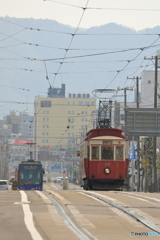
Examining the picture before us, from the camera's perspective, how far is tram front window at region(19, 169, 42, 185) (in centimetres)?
4800

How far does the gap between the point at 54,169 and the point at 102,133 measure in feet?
478

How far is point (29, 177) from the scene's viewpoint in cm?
4806

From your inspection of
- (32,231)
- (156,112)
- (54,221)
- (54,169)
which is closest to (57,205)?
(54,221)

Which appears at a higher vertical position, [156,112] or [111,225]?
[156,112]

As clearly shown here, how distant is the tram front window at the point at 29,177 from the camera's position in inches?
1890

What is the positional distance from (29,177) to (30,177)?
0.08 m

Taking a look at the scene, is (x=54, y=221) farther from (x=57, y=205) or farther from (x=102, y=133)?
(x=102, y=133)

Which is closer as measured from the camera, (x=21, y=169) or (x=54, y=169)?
(x=21, y=169)

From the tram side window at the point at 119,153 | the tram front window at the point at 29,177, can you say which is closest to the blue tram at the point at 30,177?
the tram front window at the point at 29,177

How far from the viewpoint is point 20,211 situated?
640 inches

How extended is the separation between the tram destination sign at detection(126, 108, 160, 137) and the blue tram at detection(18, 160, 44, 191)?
25.6ft

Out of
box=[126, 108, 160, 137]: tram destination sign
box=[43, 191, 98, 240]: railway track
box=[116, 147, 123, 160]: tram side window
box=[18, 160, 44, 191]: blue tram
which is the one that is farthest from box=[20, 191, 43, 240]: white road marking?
box=[18, 160, 44, 191]: blue tram

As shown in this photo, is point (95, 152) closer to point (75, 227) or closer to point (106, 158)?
point (106, 158)

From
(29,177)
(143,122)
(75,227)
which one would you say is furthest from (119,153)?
(75,227)
